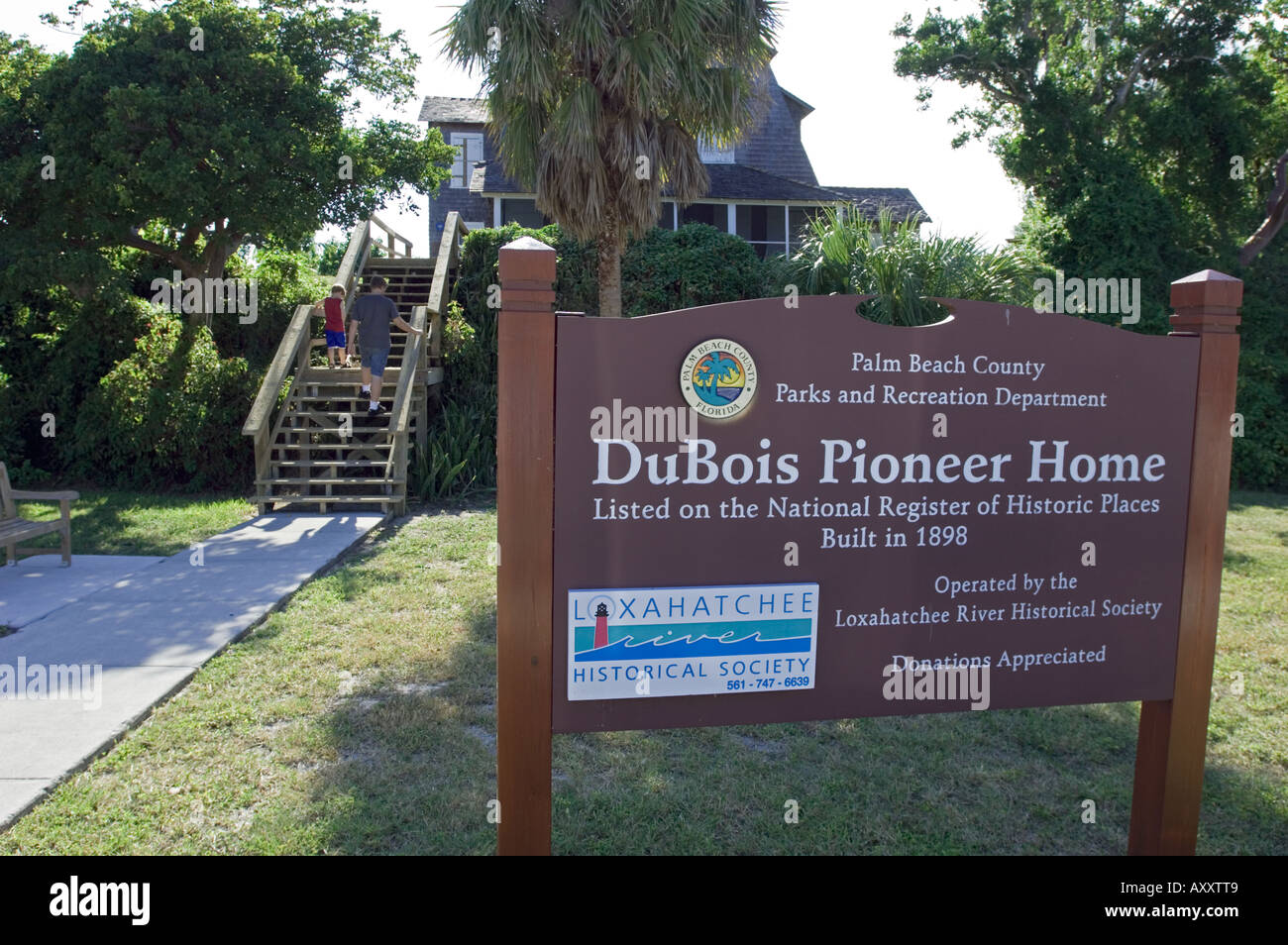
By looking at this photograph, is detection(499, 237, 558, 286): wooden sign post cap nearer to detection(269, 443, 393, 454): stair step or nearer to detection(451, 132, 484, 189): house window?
detection(269, 443, 393, 454): stair step

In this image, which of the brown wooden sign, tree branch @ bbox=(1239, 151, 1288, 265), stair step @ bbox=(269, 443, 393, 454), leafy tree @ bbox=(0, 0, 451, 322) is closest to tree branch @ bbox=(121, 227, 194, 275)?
leafy tree @ bbox=(0, 0, 451, 322)

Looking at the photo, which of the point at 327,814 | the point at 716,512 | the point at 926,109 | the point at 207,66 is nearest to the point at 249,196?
the point at 207,66

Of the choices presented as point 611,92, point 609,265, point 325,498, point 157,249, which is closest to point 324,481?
point 325,498

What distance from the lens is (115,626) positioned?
6238 mm

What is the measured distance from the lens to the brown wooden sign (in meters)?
2.80

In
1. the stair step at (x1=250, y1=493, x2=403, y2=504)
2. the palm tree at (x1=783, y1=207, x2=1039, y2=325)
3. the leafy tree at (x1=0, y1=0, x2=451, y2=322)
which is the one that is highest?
the leafy tree at (x1=0, y1=0, x2=451, y2=322)

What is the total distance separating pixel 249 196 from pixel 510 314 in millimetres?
10447

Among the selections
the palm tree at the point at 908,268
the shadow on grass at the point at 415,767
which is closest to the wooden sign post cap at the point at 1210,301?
the shadow on grass at the point at 415,767

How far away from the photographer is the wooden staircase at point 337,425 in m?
10.6

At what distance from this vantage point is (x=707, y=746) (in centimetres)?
479

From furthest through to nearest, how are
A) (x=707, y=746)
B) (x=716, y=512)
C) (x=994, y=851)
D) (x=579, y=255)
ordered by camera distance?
(x=579, y=255), (x=707, y=746), (x=994, y=851), (x=716, y=512)

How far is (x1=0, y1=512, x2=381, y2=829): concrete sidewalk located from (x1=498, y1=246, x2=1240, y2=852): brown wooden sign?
2.70 m

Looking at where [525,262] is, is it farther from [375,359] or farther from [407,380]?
[375,359]

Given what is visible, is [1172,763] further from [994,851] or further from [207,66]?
[207,66]
